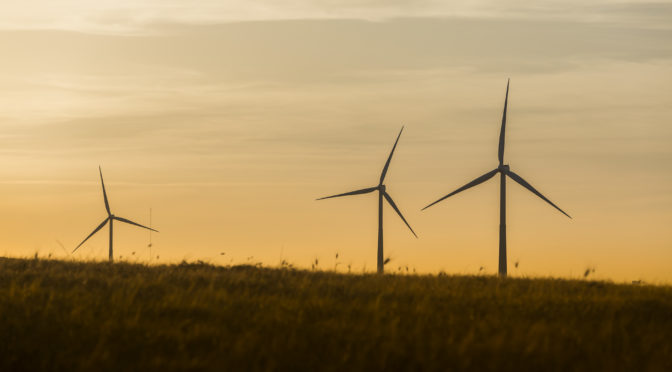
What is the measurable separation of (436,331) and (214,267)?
45.5 ft

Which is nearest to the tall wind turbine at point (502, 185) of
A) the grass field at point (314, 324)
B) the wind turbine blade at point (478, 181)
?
the wind turbine blade at point (478, 181)

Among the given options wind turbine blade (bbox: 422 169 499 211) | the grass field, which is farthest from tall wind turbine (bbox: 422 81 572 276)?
the grass field

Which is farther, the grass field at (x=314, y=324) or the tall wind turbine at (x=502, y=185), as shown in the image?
the tall wind turbine at (x=502, y=185)

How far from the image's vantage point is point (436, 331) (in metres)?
19.7

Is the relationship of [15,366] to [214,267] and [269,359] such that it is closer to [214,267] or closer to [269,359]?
[269,359]

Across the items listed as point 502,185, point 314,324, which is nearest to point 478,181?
point 502,185

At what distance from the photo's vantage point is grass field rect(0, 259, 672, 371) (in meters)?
17.2

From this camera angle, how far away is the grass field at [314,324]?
17.2 metres

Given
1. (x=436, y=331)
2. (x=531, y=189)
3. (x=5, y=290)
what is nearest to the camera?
(x=436, y=331)

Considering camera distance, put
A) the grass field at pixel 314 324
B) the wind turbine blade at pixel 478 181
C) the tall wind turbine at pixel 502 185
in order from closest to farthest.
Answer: the grass field at pixel 314 324
the tall wind turbine at pixel 502 185
the wind turbine blade at pixel 478 181

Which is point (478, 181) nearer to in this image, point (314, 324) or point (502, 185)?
point (502, 185)

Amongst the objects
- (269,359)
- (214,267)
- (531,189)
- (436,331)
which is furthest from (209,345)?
(531,189)

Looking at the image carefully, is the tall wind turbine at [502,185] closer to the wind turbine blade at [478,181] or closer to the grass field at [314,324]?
the wind turbine blade at [478,181]

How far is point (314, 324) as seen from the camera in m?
20.0
